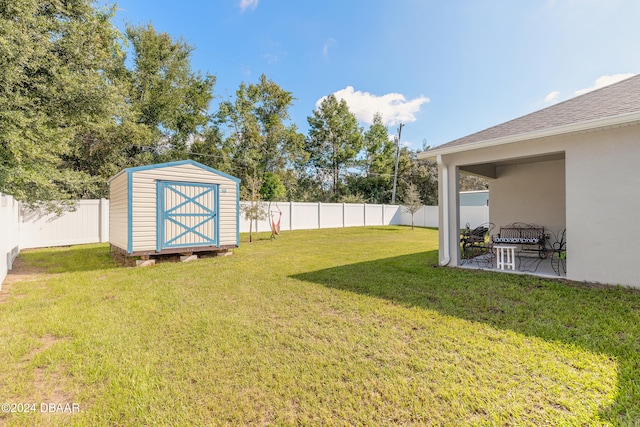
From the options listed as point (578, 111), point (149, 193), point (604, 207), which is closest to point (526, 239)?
point (604, 207)

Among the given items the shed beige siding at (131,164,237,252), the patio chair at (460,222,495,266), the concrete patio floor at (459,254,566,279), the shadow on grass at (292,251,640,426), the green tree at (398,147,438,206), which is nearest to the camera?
the shadow on grass at (292,251,640,426)

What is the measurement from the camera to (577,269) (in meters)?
4.76

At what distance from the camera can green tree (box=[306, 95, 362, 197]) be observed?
28.1m

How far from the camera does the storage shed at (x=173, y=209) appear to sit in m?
6.67

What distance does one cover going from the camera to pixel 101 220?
1080 cm

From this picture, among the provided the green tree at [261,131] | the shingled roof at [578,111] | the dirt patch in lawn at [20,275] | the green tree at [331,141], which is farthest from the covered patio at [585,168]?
the green tree at [331,141]

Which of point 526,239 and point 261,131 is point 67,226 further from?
point 261,131

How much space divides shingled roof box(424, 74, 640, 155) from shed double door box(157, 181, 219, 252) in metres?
5.71

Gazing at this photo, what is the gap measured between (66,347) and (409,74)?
685 inches

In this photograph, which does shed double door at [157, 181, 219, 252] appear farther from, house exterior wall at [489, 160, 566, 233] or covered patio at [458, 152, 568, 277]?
house exterior wall at [489, 160, 566, 233]

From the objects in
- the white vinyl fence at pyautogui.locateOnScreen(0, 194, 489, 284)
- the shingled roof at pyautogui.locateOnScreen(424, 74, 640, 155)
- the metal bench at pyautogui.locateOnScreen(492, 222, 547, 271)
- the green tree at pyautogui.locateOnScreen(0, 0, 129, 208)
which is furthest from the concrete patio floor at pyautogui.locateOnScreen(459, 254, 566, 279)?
the green tree at pyautogui.locateOnScreen(0, 0, 129, 208)

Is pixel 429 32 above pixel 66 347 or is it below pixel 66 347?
above

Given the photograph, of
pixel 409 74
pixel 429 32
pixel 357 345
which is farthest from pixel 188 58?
pixel 357 345

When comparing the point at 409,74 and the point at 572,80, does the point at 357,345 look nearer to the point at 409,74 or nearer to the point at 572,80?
the point at 572,80
